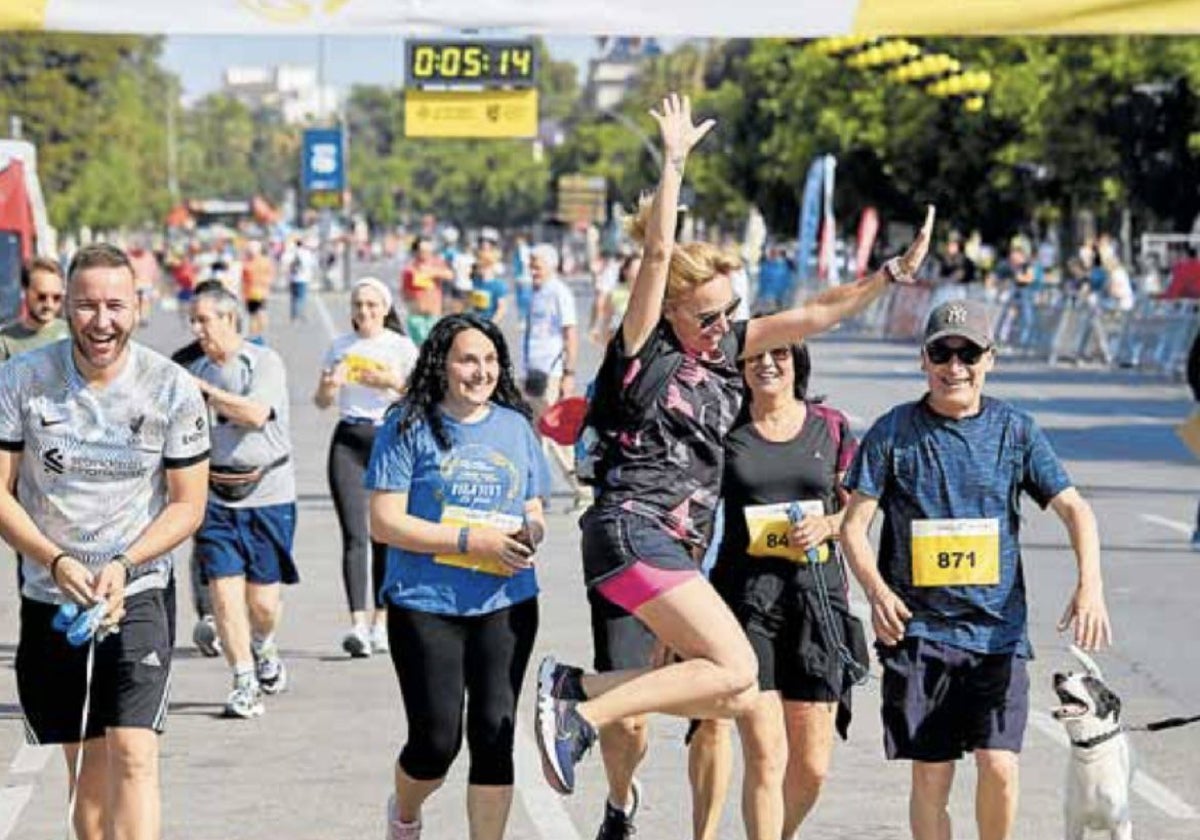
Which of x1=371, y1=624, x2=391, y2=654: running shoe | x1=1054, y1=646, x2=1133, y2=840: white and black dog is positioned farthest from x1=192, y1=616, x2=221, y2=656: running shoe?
x1=1054, y1=646, x2=1133, y2=840: white and black dog

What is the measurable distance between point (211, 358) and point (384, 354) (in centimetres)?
148

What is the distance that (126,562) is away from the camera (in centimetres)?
754

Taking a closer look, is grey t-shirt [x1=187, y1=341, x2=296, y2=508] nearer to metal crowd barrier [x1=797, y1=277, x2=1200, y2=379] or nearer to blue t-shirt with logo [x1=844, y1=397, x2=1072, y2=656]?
blue t-shirt with logo [x1=844, y1=397, x2=1072, y2=656]

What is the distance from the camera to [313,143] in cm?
7769

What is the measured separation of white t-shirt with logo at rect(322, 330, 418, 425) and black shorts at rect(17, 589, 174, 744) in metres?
5.62

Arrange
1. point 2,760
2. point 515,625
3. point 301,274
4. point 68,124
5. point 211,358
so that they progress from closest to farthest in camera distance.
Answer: point 515,625 → point 2,760 → point 211,358 → point 301,274 → point 68,124

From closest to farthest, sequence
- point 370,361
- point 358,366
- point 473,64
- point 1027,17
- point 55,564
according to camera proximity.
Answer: point 55,564 < point 1027,17 < point 358,366 < point 370,361 < point 473,64

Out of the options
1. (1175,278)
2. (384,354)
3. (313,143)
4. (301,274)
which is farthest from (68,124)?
(384,354)

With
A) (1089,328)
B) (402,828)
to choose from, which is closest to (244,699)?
(402,828)

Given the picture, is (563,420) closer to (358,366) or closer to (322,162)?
(358,366)

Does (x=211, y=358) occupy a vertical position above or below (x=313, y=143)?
above

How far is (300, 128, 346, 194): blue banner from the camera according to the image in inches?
3049

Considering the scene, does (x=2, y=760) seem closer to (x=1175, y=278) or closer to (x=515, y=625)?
(x=515, y=625)

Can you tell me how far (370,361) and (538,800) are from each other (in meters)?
3.66
